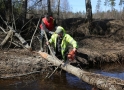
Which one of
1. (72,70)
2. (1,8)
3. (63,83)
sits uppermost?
(1,8)

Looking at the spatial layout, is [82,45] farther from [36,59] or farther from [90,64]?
[36,59]

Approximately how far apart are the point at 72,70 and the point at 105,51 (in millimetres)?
5437

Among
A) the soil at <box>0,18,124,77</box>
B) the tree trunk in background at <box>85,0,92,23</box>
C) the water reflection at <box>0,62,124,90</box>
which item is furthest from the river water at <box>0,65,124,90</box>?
the tree trunk in background at <box>85,0,92,23</box>

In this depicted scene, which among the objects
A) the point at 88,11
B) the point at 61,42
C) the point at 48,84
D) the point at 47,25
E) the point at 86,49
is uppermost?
the point at 88,11

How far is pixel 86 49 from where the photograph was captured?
44.0 feet

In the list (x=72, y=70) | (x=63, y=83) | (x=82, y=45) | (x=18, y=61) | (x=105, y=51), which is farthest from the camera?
(x=82, y=45)

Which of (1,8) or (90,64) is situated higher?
(1,8)

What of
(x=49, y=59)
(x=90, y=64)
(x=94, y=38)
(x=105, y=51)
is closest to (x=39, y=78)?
(x=49, y=59)

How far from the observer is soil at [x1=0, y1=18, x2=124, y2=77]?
9828 millimetres

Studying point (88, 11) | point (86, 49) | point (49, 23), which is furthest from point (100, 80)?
point (88, 11)

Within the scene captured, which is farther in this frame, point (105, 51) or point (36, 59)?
point (105, 51)

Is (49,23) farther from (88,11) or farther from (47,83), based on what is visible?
(88,11)

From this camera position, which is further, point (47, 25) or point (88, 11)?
point (88, 11)

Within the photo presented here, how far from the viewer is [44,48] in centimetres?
1167
